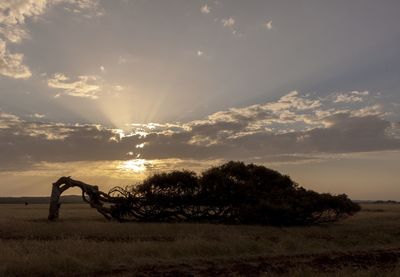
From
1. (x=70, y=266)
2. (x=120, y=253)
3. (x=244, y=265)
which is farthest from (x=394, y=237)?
(x=70, y=266)

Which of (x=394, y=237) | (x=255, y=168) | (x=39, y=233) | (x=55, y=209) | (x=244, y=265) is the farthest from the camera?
(x=255, y=168)

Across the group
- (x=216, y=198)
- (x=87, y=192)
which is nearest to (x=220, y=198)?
(x=216, y=198)

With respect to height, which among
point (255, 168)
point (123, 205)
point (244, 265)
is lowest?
point (244, 265)

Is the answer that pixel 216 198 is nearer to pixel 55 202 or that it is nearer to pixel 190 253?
pixel 55 202

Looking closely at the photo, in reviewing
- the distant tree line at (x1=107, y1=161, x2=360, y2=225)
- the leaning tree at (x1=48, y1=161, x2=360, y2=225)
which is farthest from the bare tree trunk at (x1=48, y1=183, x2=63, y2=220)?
the distant tree line at (x1=107, y1=161, x2=360, y2=225)

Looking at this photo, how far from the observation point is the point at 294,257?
18016 mm

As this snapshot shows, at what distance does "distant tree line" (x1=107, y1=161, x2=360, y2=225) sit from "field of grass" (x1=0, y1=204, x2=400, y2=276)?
511 centimetres

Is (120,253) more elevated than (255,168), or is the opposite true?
(255,168)

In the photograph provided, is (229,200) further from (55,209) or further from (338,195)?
(55,209)

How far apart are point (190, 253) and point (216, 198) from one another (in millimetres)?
15809

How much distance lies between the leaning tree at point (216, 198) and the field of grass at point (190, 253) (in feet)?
16.3

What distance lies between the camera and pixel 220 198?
111 feet

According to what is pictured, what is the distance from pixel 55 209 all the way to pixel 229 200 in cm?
1220

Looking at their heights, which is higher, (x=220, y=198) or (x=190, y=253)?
(x=220, y=198)
